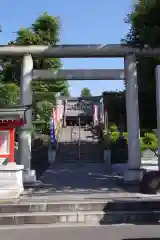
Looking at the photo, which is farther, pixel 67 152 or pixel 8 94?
pixel 67 152

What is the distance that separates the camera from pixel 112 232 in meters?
7.41

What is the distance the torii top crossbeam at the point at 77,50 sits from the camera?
13.9 metres

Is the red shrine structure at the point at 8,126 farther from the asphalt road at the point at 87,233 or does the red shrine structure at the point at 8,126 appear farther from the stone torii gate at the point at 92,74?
the asphalt road at the point at 87,233

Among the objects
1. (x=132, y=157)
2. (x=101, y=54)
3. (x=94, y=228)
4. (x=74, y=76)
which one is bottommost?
Answer: (x=94, y=228)

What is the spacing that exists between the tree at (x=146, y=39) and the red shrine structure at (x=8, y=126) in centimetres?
579

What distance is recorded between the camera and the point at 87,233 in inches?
292

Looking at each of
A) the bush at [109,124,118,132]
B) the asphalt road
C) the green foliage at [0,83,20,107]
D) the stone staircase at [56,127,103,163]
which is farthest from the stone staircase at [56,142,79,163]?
the asphalt road

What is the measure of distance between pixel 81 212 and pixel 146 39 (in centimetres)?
768

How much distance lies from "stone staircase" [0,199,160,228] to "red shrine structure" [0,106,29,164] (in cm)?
251

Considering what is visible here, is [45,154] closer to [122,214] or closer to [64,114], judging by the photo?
[122,214]

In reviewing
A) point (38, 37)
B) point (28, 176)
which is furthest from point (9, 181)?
point (38, 37)

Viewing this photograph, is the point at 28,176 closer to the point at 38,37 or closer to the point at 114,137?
the point at 38,37

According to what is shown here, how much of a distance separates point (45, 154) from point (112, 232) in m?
17.6

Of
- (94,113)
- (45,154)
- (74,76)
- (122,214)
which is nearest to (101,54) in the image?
(74,76)
